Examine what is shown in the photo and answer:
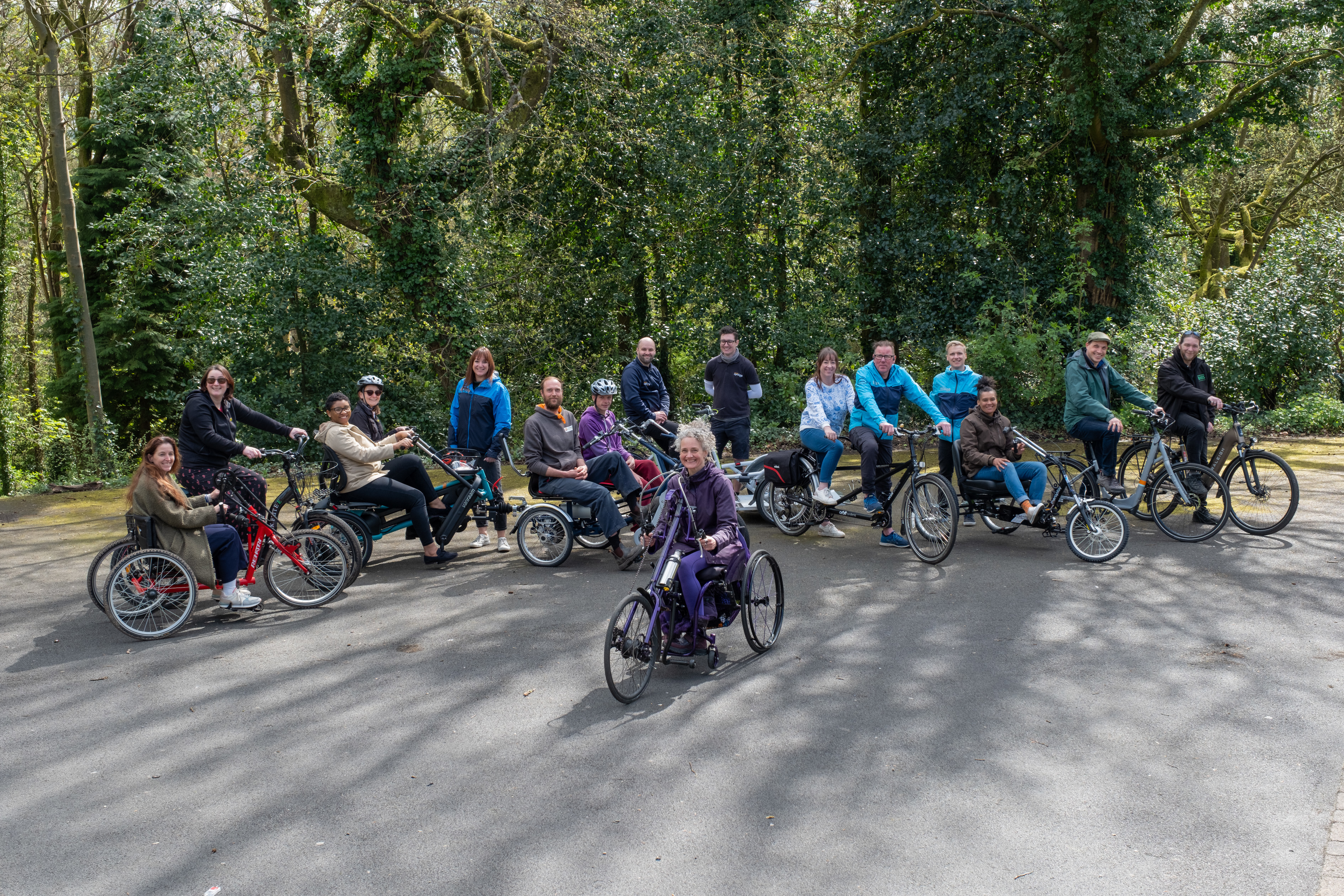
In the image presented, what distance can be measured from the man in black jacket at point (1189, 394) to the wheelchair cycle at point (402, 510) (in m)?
6.16

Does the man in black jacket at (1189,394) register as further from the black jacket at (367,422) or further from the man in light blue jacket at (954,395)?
the black jacket at (367,422)

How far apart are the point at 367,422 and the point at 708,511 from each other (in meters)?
4.21

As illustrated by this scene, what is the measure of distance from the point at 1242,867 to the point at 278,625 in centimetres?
594

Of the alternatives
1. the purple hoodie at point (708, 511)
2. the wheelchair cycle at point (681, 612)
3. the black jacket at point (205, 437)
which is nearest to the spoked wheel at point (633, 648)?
the wheelchair cycle at point (681, 612)

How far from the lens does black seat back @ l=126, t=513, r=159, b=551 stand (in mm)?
6609

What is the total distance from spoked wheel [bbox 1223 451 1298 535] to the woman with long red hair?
21.7 ft

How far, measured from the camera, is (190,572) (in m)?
6.63

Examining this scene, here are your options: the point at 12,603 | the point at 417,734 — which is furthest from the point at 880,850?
the point at 12,603

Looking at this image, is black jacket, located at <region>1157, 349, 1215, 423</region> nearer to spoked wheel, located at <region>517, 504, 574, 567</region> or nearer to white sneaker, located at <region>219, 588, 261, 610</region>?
spoked wheel, located at <region>517, 504, 574, 567</region>

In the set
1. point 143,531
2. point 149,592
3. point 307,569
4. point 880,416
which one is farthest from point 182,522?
point 880,416

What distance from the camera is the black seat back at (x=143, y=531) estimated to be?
661 cm

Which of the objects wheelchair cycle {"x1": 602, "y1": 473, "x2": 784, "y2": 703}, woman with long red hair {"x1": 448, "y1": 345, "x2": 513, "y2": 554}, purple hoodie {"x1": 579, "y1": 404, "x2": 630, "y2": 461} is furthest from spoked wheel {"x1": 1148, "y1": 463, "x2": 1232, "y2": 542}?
woman with long red hair {"x1": 448, "y1": 345, "x2": 513, "y2": 554}

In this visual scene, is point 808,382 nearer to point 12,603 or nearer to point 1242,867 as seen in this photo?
point 1242,867

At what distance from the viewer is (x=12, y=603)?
766 centimetres
